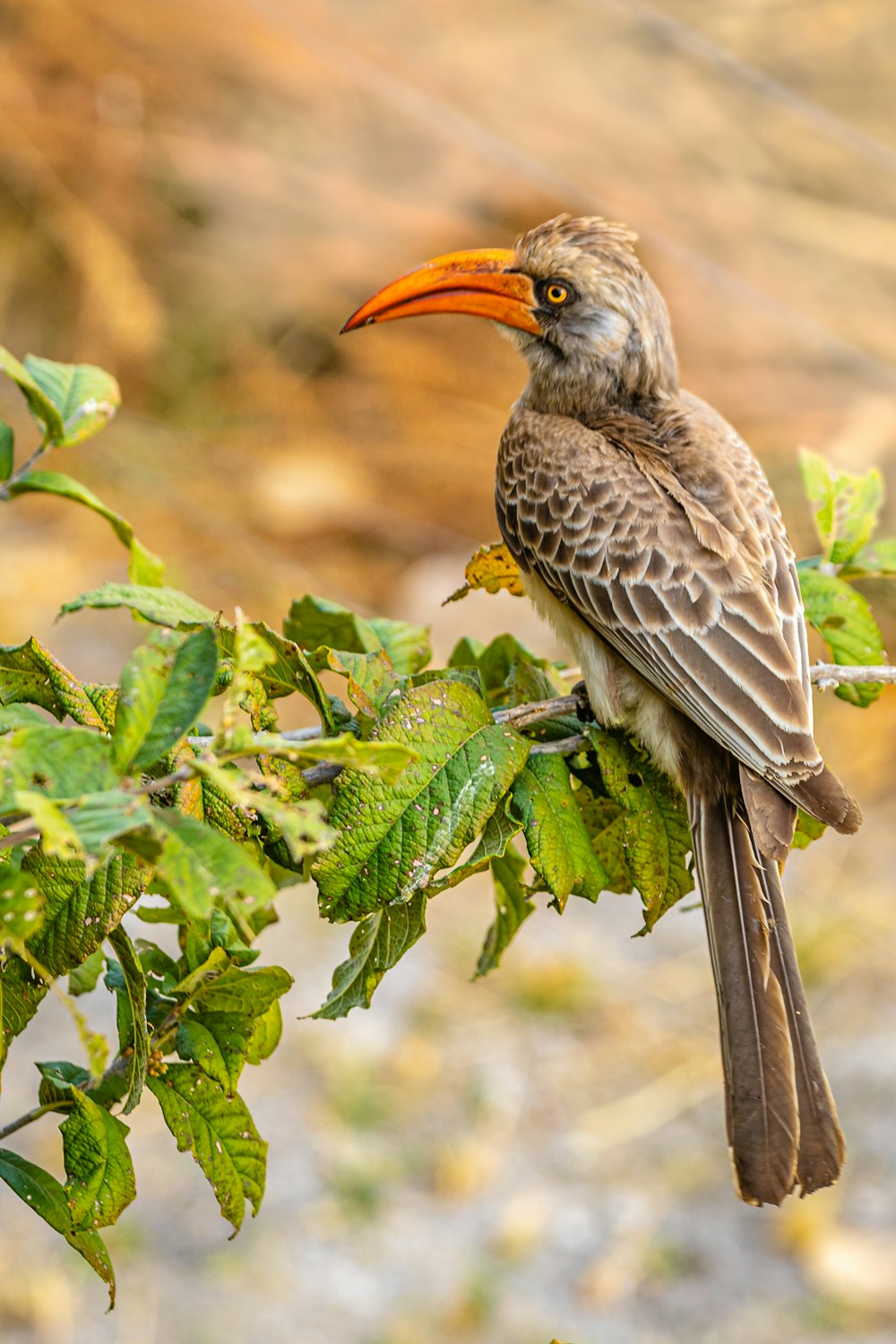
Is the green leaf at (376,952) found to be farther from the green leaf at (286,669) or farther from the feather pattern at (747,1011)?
the feather pattern at (747,1011)

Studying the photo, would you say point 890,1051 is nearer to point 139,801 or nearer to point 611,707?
point 611,707

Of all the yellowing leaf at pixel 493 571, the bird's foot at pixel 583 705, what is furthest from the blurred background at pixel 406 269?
the yellowing leaf at pixel 493 571

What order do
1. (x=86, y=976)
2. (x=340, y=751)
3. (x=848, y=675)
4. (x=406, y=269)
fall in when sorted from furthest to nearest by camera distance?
(x=406, y=269)
(x=848, y=675)
(x=86, y=976)
(x=340, y=751)

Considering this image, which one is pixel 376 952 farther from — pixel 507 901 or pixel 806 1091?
pixel 806 1091

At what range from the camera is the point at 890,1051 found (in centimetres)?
524

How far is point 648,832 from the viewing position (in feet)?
5.54

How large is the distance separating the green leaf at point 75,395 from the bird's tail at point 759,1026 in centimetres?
100

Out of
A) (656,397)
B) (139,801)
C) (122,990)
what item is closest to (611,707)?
(656,397)

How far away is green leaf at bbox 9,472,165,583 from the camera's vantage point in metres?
1.75

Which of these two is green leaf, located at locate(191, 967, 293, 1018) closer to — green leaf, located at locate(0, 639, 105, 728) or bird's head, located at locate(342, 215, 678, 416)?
green leaf, located at locate(0, 639, 105, 728)

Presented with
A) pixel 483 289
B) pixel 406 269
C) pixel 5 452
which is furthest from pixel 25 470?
pixel 406 269

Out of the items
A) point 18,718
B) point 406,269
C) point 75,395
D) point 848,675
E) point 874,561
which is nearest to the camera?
point 18,718

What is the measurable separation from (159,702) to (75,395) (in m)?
0.95

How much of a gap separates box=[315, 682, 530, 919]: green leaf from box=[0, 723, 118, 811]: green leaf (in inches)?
17.3
